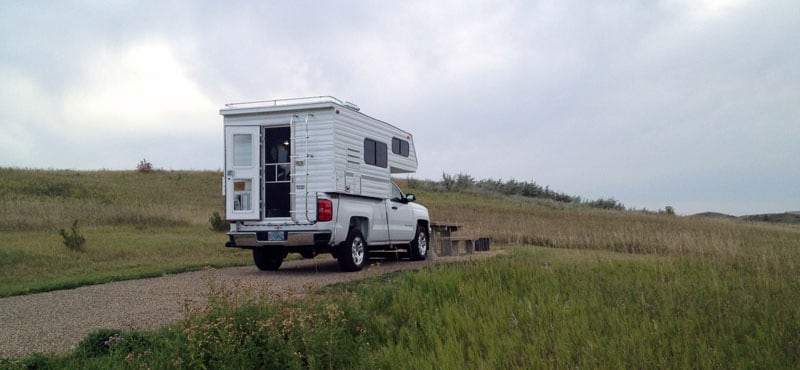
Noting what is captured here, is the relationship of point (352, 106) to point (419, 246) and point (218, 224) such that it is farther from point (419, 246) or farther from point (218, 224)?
point (218, 224)

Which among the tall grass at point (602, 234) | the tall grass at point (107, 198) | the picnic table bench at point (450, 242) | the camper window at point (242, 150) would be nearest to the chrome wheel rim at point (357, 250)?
the camper window at point (242, 150)

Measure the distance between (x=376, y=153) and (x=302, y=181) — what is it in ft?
6.69

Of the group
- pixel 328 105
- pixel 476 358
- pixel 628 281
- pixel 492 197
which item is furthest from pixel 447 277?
pixel 492 197

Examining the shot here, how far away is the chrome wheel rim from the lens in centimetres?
1157

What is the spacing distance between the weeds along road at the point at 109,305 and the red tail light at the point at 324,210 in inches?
39.5

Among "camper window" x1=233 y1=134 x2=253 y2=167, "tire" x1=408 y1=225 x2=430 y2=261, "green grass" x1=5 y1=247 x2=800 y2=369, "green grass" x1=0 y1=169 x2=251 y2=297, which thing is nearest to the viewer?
"green grass" x1=5 y1=247 x2=800 y2=369

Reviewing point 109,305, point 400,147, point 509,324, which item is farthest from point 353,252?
point 509,324

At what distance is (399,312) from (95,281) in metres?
6.42

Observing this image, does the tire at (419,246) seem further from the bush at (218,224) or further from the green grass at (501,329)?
the bush at (218,224)

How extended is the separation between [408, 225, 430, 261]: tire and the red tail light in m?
3.62

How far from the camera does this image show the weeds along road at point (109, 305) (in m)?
6.60

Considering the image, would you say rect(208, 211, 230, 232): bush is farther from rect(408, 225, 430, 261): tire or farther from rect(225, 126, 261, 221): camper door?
rect(225, 126, 261, 221): camper door

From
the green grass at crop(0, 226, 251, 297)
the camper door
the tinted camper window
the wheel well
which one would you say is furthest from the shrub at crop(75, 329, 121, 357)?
the tinted camper window

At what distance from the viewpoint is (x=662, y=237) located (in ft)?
50.4
